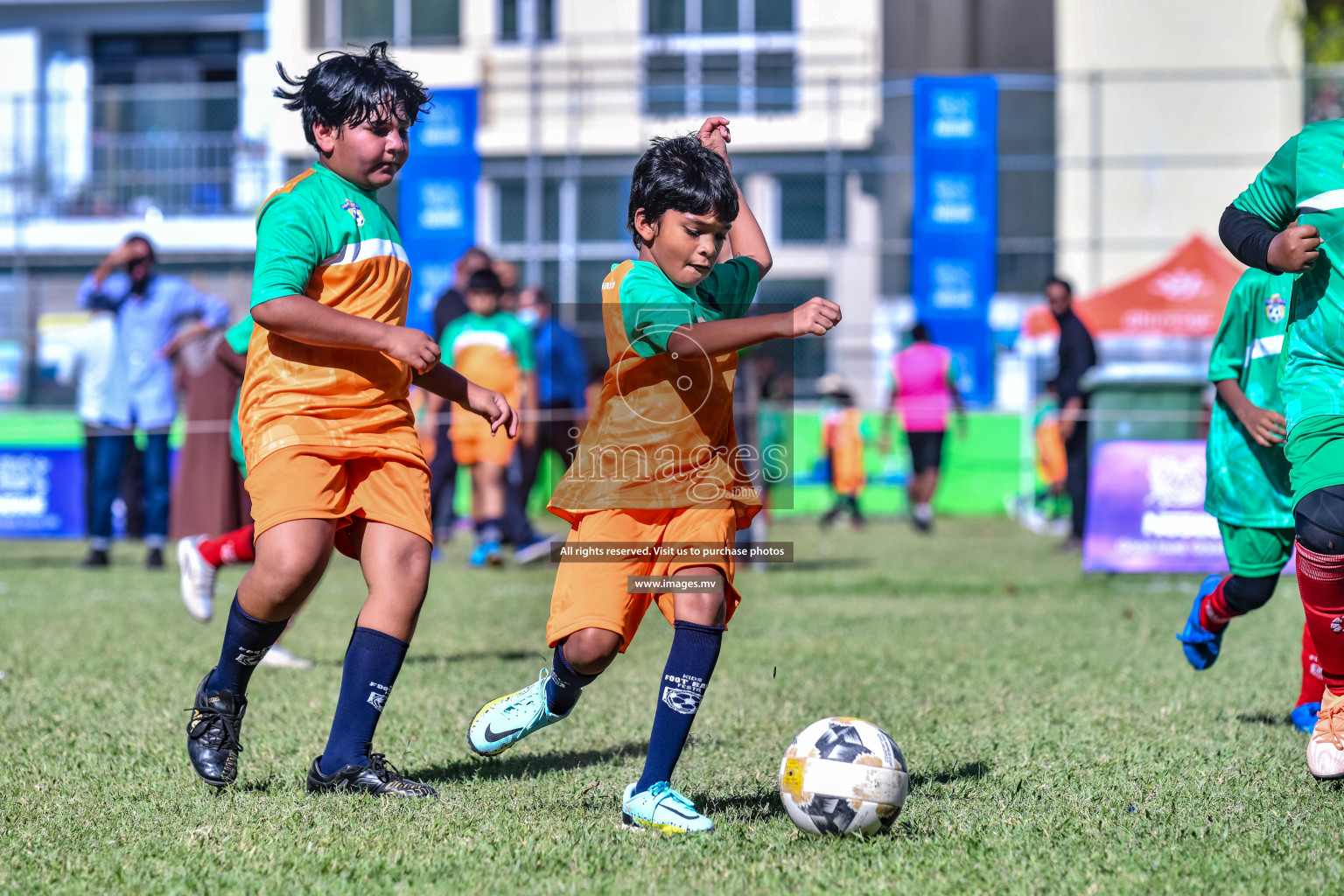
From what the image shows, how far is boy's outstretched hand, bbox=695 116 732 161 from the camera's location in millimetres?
4000

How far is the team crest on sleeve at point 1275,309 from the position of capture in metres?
4.73

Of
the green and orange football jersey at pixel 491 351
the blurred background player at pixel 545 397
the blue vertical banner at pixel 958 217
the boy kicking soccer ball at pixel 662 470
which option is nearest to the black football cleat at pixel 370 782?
the boy kicking soccer ball at pixel 662 470

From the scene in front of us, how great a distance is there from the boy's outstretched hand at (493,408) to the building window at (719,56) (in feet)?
54.7

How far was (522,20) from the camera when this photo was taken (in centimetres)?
2448

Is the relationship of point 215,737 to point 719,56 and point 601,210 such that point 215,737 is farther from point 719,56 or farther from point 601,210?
point 719,56

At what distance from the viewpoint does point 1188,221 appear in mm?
20844

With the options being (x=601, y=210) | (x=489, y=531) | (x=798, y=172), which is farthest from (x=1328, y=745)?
(x=601, y=210)

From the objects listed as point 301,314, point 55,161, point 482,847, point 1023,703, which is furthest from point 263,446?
point 55,161

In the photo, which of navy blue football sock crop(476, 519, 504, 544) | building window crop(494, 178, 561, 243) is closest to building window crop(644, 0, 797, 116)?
building window crop(494, 178, 561, 243)

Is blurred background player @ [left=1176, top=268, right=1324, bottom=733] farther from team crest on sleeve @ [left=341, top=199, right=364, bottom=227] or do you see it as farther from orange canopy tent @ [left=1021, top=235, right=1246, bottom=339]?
orange canopy tent @ [left=1021, top=235, right=1246, bottom=339]

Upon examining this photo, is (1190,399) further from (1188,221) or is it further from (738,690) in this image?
(1188,221)

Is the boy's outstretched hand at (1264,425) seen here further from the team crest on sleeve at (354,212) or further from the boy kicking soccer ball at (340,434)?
the team crest on sleeve at (354,212)

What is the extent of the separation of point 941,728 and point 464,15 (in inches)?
870

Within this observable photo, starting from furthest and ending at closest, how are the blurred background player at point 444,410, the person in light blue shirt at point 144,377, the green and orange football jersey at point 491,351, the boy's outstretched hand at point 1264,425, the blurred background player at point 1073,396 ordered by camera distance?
the blurred background player at point 1073,396 → the blurred background player at point 444,410 → the person in light blue shirt at point 144,377 → the green and orange football jersey at point 491,351 → the boy's outstretched hand at point 1264,425
